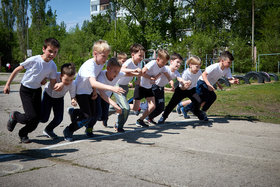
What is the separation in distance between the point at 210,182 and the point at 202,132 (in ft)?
9.19

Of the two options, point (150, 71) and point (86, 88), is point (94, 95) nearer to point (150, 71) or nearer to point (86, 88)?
point (86, 88)

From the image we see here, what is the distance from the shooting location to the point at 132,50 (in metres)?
6.71

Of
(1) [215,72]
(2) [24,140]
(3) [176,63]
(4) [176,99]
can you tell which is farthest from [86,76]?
(1) [215,72]

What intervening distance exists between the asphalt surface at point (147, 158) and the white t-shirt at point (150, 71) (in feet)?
3.39

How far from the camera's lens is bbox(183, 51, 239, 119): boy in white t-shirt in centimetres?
695

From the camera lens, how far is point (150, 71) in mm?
6301

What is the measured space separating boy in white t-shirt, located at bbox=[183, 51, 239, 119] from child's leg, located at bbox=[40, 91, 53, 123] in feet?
11.7

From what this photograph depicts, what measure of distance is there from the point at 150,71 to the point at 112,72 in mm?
1371

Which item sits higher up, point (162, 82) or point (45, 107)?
point (162, 82)

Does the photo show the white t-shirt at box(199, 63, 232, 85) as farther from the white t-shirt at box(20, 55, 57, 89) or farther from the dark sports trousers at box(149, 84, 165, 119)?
the white t-shirt at box(20, 55, 57, 89)

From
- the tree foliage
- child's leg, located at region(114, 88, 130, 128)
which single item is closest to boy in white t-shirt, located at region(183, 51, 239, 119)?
child's leg, located at region(114, 88, 130, 128)

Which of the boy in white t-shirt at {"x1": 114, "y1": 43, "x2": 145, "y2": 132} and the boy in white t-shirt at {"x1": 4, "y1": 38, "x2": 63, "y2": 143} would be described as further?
the boy in white t-shirt at {"x1": 114, "y1": 43, "x2": 145, "y2": 132}

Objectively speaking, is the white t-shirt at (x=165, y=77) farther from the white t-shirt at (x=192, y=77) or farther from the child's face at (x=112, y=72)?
the child's face at (x=112, y=72)

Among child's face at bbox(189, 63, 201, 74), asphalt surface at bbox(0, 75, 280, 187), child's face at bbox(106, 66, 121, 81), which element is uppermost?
child's face at bbox(189, 63, 201, 74)
